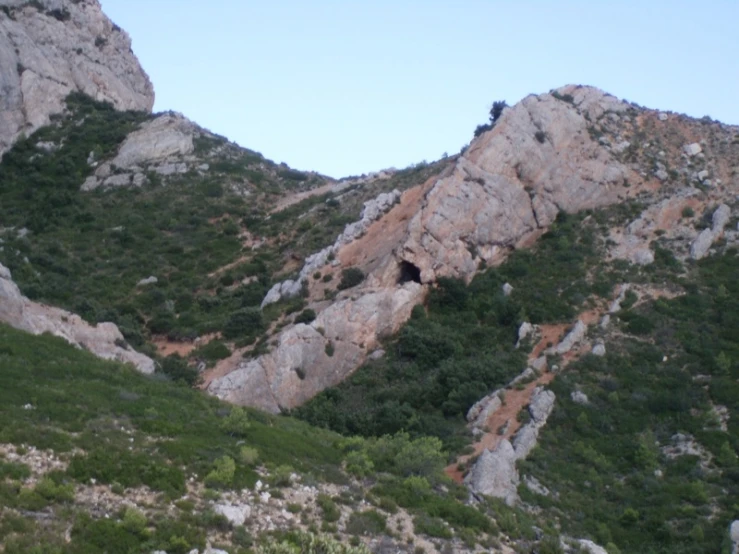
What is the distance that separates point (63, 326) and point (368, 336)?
12.3 m

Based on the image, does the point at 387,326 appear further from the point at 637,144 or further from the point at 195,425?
the point at 637,144

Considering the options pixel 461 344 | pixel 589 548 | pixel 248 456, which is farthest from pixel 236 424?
pixel 461 344

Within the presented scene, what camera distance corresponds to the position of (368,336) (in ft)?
116

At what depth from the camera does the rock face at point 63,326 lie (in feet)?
86.3

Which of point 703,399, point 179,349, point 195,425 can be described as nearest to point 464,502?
A: point 195,425

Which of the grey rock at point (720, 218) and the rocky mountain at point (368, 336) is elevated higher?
the grey rock at point (720, 218)

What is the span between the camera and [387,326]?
118 feet

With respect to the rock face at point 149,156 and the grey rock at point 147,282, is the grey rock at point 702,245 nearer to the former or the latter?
the grey rock at point 147,282

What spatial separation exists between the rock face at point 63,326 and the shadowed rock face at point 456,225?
3.69 meters

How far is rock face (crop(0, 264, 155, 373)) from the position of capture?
2631 cm

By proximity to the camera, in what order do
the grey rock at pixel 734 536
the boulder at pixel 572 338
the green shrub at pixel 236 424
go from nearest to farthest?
the green shrub at pixel 236 424
the grey rock at pixel 734 536
the boulder at pixel 572 338

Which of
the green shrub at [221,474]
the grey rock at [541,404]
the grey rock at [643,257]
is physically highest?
the grey rock at [643,257]

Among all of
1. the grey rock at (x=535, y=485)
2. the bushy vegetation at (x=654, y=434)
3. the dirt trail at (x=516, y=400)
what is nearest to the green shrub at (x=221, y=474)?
the dirt trail at (x=516, y=400)

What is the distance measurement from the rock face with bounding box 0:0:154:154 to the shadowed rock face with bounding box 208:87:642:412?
1107 inches
